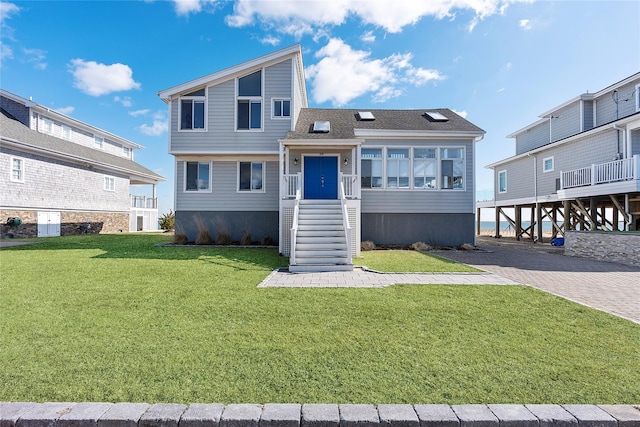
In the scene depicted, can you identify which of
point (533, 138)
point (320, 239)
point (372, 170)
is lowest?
point (320, 239)

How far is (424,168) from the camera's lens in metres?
14.6

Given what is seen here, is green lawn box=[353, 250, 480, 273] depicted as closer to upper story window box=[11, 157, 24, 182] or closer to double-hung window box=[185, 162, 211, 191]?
double-hung window box=[185, 162, 211, 191]

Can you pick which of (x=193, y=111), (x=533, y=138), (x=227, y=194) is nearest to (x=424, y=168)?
(x=227, y=194)

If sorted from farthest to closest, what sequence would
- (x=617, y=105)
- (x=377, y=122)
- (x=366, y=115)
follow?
(x=617, y=105)
(x=366, y=115)
(x=377, y=122)

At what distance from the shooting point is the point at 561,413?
2.44 meters

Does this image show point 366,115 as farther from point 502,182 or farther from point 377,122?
point 502,182

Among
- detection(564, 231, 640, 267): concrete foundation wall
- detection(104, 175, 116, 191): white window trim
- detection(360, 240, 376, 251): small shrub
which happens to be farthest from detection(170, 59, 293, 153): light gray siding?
detection(564, 231, 640, 267): concrete foundation wall

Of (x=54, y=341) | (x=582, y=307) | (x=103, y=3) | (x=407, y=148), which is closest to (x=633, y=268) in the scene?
(x=582, y=307)

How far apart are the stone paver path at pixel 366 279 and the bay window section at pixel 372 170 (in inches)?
276

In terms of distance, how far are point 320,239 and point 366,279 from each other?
8.71 feet

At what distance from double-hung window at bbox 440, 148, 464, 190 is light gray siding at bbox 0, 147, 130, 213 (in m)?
22.3

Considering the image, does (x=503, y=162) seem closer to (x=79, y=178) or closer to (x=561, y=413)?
(x=561, y=413)

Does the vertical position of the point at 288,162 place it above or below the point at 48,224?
above

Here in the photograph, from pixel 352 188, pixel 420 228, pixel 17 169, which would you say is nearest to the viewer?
pixel 352 188
